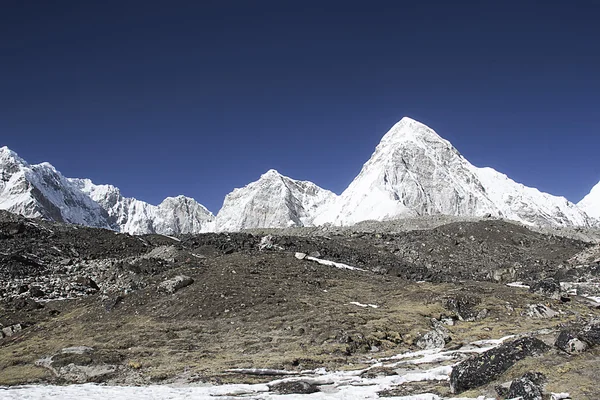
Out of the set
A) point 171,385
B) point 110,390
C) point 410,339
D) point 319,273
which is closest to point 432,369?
point 410,339

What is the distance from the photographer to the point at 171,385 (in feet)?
62.3

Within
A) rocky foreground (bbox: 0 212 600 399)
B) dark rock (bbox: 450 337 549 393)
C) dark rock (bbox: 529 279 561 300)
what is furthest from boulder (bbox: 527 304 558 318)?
dark rock (bbox: 450 337 549 393)

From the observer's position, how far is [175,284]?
3522cm

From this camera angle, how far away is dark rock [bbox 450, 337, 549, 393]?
1347cm

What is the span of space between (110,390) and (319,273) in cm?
2461

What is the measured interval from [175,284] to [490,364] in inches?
1069

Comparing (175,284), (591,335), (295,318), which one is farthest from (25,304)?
(591,335)

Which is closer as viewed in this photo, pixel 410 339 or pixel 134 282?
pixel 410 339

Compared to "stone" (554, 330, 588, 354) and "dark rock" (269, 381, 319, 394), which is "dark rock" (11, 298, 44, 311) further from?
"stone" (554, 330, 588, 354)

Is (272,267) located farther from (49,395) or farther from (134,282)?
(49,395)

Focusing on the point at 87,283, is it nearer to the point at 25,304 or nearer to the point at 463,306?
the point at 25,304

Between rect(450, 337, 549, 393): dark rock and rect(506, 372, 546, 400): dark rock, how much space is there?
158 centimetres

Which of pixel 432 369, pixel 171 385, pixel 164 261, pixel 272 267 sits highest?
pixel 164 261

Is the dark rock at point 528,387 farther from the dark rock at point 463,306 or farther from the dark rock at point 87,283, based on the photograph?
the dark rock at point 87,283
